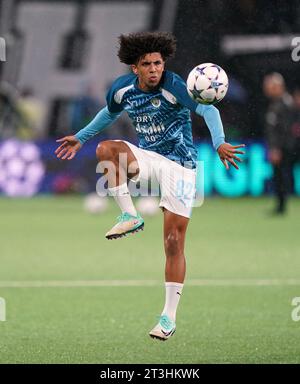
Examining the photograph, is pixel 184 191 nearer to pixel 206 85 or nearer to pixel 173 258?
pixel 173 258

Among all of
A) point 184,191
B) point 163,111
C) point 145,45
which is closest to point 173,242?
point 184,191

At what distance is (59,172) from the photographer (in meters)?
22.8

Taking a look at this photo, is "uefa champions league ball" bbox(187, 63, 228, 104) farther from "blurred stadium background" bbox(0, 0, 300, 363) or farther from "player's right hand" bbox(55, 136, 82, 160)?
"blurred stadium background" bbox(0, 0, 300, 363)

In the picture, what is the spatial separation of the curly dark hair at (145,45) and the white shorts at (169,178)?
0.65 m

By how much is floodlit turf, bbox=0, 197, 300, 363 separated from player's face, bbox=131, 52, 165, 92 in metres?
1.94

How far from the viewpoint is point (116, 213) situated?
65.4 ft

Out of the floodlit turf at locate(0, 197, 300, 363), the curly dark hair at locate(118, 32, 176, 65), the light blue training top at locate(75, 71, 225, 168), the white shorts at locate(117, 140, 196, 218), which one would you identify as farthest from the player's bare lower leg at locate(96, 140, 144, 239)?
the floodlit turf at locate(0, 197, 300, 363)

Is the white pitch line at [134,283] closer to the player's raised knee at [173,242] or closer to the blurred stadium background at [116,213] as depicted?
the blurred stadium background at [116,213]

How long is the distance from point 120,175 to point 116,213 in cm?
1167

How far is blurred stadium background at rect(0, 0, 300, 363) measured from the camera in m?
8.78

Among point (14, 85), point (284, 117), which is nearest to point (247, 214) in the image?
point (284, 117)

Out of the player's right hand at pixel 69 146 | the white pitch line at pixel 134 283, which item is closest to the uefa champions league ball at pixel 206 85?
the player's right hand at pixel 69 146
